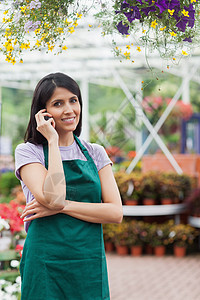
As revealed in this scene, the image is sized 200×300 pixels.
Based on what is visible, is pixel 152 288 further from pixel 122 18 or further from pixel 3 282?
pixel 122 18

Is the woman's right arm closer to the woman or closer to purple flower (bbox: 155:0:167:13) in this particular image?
the woman

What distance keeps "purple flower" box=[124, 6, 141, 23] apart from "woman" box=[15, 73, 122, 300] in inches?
→ 13.5

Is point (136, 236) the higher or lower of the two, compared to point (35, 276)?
lower

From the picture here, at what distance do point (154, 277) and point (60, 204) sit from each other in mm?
4036

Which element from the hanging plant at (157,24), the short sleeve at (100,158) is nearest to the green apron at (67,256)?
the short sleeve at (100,158)

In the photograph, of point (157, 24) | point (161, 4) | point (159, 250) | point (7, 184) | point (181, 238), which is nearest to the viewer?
point (161, 4)

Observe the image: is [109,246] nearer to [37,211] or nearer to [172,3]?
[37,211]

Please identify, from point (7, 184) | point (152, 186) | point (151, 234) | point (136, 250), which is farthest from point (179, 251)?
point (7, 184)

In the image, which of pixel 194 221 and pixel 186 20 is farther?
pixel 194 221

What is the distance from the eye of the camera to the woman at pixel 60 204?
66.3 inches

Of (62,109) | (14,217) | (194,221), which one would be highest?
(62,109)

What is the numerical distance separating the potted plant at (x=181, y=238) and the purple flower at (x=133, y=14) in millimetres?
5038

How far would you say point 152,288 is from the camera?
4949 millimetres

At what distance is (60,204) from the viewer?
5.46 feet
